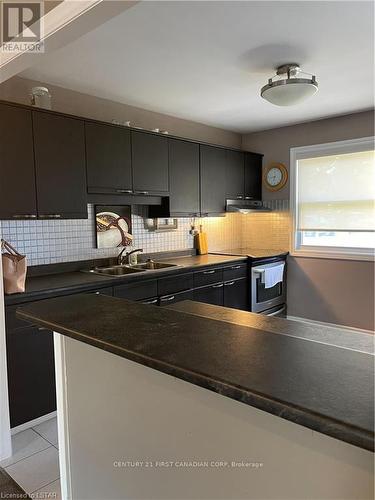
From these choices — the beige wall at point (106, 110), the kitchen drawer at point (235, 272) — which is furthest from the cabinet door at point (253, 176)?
the kitchen drawer at point (235, 272)

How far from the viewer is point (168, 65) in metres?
2.62

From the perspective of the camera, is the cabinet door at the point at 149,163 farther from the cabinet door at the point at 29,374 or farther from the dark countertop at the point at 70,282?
the cabinet door at the point at 29,374

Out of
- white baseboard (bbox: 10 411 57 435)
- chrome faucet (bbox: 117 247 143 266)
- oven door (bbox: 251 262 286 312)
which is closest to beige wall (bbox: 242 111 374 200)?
oven door (bbox: 251 262 286 312)

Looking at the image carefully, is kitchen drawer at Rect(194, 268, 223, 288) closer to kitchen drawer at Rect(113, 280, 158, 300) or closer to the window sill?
kitchen drawer at Rect(113, 280, 158, 300)

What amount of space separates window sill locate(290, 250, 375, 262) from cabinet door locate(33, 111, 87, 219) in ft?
8.92

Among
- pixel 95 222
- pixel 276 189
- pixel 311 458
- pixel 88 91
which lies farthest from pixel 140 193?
pixel 311 458

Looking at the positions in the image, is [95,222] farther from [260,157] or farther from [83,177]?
[260,157]

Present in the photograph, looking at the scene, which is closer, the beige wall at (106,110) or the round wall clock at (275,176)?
the beige wall at (106,110)

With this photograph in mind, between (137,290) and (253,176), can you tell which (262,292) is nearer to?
(253,176)

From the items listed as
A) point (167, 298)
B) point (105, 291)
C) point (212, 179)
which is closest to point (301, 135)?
point (212, 179)

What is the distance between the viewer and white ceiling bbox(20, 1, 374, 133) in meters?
1.97

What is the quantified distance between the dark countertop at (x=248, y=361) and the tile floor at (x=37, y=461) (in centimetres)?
123

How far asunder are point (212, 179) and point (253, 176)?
2.70 ft

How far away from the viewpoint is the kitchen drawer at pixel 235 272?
12.4ft
